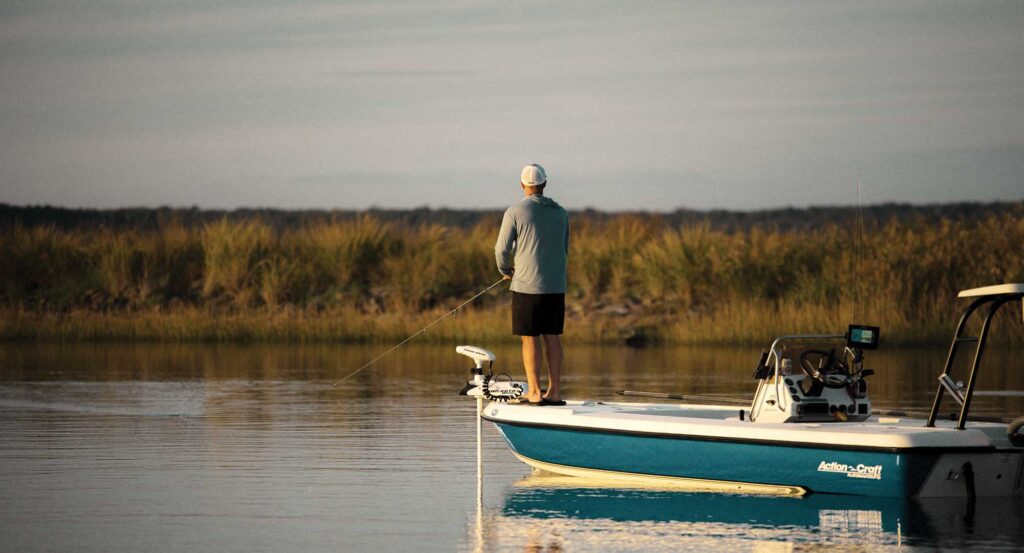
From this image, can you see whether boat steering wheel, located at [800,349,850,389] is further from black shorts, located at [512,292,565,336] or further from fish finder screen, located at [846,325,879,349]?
black shorts, located at [512,292,565,336]

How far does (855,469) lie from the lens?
→ 11500mm

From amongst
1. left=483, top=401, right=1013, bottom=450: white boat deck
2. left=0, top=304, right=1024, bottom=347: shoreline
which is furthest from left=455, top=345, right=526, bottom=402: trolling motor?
left=0, top=304, right=1024, bottom=347: shoreline

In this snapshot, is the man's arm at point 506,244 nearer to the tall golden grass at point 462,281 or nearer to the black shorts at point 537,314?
the black shorts at point 537,314

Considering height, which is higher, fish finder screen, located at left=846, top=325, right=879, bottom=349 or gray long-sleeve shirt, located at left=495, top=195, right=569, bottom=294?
gray long-sleeve shirt, located at left=495, top=195, right=569, bottom=294

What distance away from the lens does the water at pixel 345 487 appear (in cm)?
1009

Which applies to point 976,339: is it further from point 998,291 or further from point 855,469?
point 855,469

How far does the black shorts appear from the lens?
1302 centimetres

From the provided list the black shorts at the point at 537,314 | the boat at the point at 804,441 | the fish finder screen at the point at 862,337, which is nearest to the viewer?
the boat at the point at 804,441

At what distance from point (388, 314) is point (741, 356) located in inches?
333

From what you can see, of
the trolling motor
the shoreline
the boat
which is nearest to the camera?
the boat

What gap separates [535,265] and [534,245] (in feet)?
0.50

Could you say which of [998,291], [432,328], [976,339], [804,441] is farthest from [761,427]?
[432,328]

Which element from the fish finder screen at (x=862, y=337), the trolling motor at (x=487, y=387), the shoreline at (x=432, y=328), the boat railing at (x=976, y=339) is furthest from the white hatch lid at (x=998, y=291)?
the shoreline at (x=432, y=328)

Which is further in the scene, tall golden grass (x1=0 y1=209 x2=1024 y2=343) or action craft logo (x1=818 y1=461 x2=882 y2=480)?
tall golden grass (x1=0 y1=209 x2=1024 y2=343)
